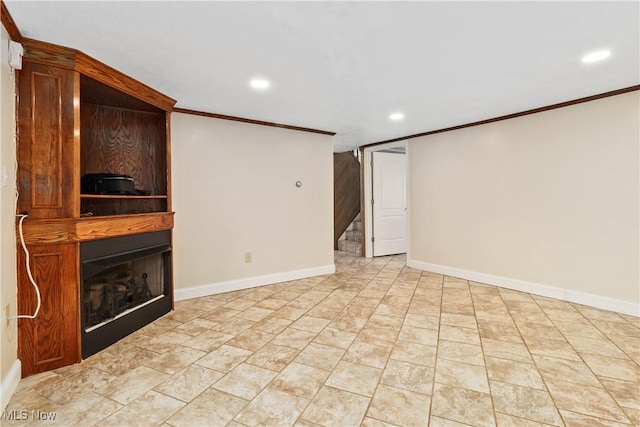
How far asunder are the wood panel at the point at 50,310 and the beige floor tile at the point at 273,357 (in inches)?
49.3

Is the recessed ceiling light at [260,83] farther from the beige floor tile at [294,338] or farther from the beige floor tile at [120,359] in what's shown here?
the beige floor tile at [120,359]

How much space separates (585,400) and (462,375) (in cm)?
62

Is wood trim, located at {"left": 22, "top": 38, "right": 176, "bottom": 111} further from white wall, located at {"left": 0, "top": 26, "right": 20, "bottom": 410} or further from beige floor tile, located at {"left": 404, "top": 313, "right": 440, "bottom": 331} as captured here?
beige floor tile, located at {"left": 404, "top": 313, "right": 440, "bottom": 331}

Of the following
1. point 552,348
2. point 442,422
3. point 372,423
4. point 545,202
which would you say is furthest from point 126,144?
point 545,202

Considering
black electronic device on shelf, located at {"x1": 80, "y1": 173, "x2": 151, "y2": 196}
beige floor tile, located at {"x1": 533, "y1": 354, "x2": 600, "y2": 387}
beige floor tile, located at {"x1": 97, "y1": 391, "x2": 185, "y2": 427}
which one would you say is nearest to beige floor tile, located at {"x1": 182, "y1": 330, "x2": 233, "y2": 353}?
beige floor tile, located at {"x1": 97, "y1": 391, "x2": 185, "y2": 427}

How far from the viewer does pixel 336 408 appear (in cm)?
162

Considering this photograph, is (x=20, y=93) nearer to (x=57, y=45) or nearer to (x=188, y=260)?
(x=57, y=45)

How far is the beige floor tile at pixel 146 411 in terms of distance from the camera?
1.53 meters

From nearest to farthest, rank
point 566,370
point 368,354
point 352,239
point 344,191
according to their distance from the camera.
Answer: point 566,370, point 368,354, point 352,239, point 344,191

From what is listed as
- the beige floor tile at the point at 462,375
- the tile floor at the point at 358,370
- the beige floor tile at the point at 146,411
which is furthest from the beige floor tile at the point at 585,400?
the beige floor tile at the point at 146,411

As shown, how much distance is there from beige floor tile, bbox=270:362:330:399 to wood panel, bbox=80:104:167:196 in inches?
86.3

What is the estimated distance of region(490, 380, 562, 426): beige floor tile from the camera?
155cm

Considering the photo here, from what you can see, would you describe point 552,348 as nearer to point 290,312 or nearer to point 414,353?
point 414,353
